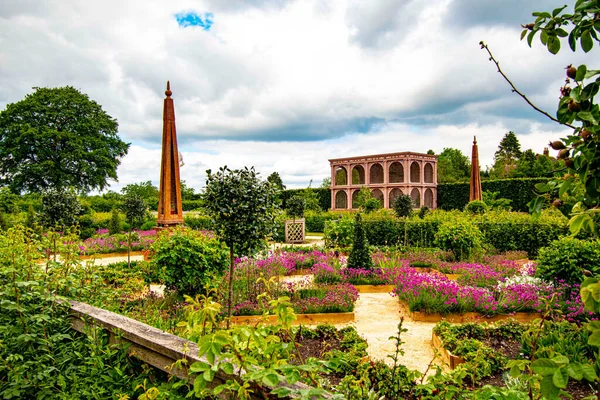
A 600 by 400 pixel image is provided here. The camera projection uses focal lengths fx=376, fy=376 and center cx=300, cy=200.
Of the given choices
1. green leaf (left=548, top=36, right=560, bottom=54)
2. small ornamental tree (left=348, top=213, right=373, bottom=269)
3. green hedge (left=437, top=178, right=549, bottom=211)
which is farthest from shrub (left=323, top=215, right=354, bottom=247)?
green hedge (left=437, top=178, right=549, bottom=211)

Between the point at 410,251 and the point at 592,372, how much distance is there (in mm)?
11241

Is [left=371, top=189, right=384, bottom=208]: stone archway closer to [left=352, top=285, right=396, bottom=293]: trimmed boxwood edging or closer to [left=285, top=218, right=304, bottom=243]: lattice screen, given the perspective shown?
[left=285, top=218, right=304, bottom=243]: lattice screen

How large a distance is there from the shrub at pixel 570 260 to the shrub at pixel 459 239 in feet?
13.0

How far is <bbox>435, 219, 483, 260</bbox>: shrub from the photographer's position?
9.91 meters

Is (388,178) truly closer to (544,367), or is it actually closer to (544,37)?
(544,37)

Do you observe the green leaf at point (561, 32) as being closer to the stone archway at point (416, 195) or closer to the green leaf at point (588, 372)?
the green leaf at point (588, 372)

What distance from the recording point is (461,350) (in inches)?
160

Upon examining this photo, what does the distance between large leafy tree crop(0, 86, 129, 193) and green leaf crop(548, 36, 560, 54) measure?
31.2 m

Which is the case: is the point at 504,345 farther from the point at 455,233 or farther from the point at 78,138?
the point at 78,138

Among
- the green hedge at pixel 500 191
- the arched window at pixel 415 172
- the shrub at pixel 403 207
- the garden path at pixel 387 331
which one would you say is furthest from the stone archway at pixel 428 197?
the garden path at pixel 387 331

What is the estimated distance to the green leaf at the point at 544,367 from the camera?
0.89 metres

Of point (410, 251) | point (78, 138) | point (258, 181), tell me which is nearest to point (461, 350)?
point (258, 181)

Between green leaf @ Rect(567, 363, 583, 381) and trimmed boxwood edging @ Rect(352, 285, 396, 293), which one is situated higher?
green leaf @ Rect(567, 363, 583, 381)

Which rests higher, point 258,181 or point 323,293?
point 258,181
